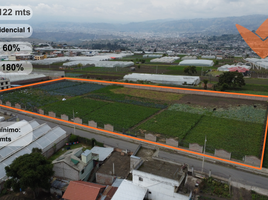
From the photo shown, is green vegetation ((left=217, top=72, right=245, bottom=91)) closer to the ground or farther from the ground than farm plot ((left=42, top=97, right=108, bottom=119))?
farther from the ground

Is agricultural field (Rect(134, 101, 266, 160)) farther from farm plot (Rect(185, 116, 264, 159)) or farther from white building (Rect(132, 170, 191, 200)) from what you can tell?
white building (Rect(132, 170, 191, 200))

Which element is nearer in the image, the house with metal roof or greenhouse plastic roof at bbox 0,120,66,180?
the house with metal roof

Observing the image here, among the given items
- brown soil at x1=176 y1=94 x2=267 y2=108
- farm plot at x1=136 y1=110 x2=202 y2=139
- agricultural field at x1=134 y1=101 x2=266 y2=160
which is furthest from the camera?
brown soil at x1=176 y1=94 x2=267 y2=108

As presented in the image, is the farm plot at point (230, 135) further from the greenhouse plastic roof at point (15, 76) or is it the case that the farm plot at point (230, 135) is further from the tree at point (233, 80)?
the greenhouse plastic roof at point (15, 76)

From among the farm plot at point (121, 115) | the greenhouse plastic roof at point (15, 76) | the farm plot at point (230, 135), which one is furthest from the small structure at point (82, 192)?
the greenhouse plastic roof at point (15, 76)

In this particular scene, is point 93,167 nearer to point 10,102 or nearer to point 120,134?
point 120,134

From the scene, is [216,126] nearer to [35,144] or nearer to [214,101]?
[214,101]

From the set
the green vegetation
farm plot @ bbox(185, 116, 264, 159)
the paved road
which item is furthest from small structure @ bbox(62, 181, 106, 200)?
the green vegetation
